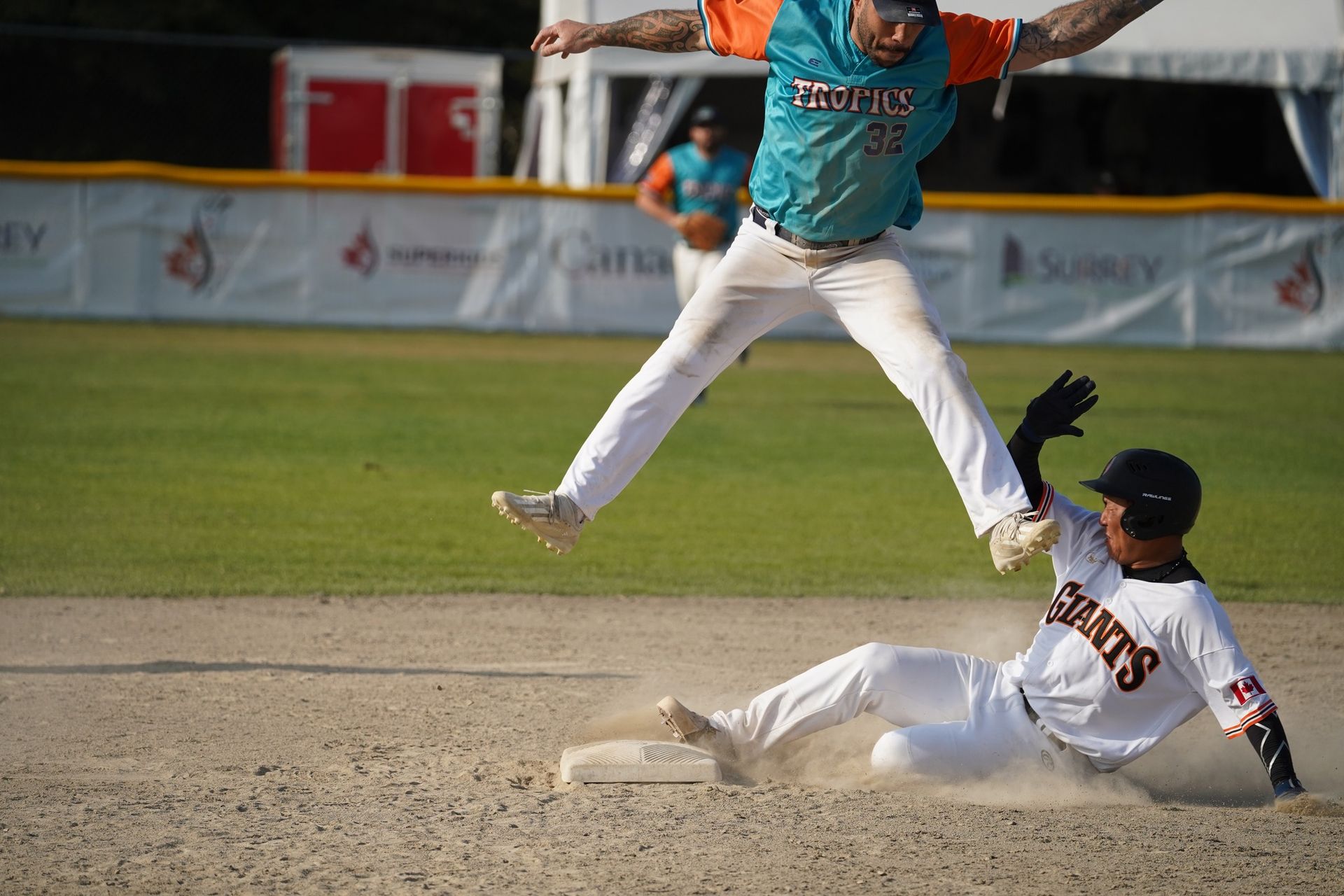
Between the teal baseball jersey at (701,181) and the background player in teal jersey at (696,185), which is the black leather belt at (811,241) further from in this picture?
the teal baseball jersey at (701,181)

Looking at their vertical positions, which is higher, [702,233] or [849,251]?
[849,251]

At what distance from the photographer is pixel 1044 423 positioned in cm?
504

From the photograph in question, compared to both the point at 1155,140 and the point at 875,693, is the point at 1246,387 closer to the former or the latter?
the point at 1155,140

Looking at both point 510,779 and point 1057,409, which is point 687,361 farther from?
point 510,779

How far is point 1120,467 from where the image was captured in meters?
4.74

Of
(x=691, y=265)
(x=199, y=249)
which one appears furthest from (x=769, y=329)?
(x=199, y=249)

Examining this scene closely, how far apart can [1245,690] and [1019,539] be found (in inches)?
31.0

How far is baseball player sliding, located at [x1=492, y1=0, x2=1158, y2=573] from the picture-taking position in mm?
5062

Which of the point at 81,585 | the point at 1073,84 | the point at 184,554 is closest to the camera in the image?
the point at 81,585

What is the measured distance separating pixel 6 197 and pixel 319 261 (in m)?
3.84

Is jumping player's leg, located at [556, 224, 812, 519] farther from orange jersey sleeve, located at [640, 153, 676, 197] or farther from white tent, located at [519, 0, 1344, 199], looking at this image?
white tent, located at [519, 0, 1344, 199]

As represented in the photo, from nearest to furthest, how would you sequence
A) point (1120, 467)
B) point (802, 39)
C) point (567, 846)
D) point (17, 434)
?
point (567, 846), point (1120, 467), point (802, 39), point (17, 434)

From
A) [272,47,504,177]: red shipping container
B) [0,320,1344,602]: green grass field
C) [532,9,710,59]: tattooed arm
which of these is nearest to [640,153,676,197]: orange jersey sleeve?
[0,320,1344,602]: green grass field

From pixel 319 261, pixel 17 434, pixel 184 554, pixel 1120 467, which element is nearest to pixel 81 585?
→ pixel 184 554
